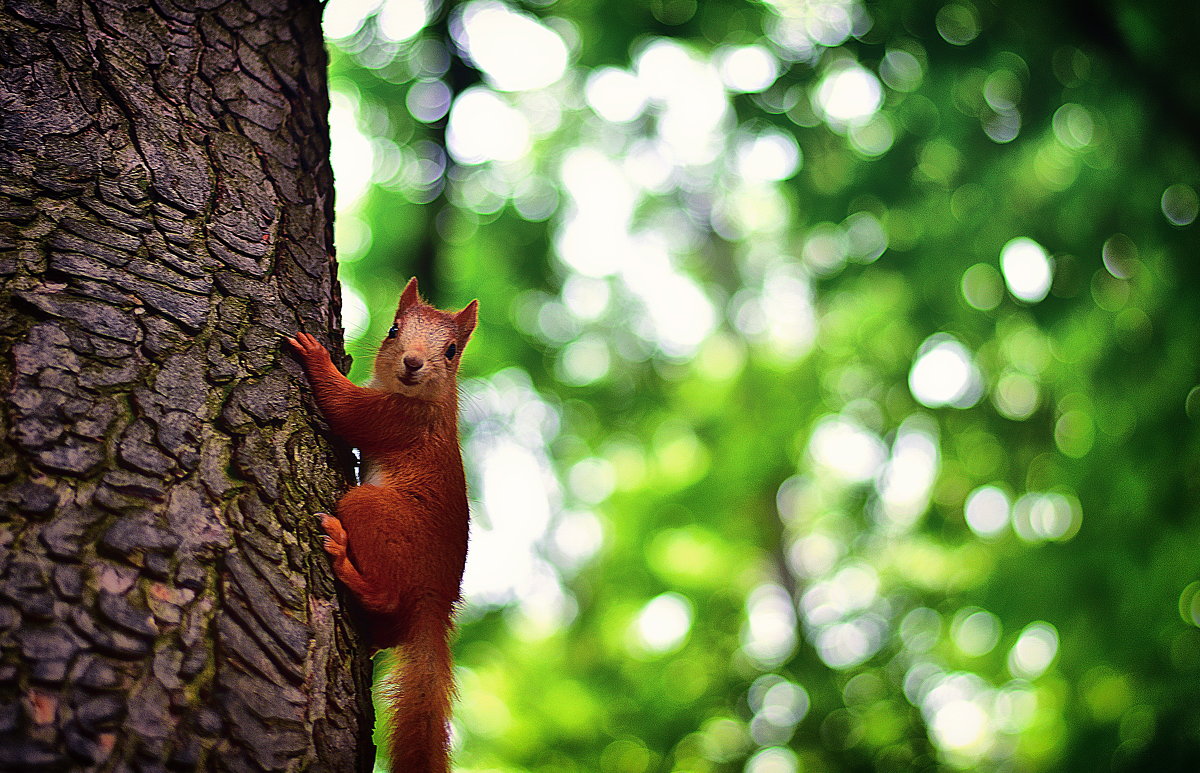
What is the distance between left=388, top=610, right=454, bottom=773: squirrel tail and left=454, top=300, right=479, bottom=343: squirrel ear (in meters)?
1.34

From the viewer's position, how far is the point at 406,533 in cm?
193

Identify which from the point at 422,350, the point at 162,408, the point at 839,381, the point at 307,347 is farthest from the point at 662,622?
the point at 162,408

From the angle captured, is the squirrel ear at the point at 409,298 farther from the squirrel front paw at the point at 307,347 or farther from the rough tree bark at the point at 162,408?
the squirrel front paw at the point at 307,347

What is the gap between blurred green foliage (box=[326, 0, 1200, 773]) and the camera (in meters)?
3.95

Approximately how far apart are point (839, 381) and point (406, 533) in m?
5.23

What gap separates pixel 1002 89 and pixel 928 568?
540 centimetres

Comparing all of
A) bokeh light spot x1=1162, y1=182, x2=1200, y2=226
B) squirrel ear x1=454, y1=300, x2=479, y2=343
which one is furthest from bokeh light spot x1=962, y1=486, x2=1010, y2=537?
squirrel ear x1=454, y1=300, x2=479, y2=343

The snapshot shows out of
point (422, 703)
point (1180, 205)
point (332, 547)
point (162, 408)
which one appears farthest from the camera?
point (1180, 205)

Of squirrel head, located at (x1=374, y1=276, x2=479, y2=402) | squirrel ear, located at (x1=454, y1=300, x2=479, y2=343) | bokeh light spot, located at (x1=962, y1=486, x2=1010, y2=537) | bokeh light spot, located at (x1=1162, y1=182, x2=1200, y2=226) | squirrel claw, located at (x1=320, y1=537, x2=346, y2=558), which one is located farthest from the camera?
bokeh light spot, located at (x1=962, y1=486, x2=1010, y2=537)

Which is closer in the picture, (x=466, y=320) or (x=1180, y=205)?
(x=466, y=320)

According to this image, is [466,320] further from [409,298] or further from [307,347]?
[307,347]

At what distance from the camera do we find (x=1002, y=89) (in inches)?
169

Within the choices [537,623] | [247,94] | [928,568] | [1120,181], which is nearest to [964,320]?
[1120,181]

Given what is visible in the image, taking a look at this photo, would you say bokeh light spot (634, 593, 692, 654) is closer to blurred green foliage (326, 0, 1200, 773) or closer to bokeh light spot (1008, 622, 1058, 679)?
blurred green foliage (326, 0, 1200, 773)
